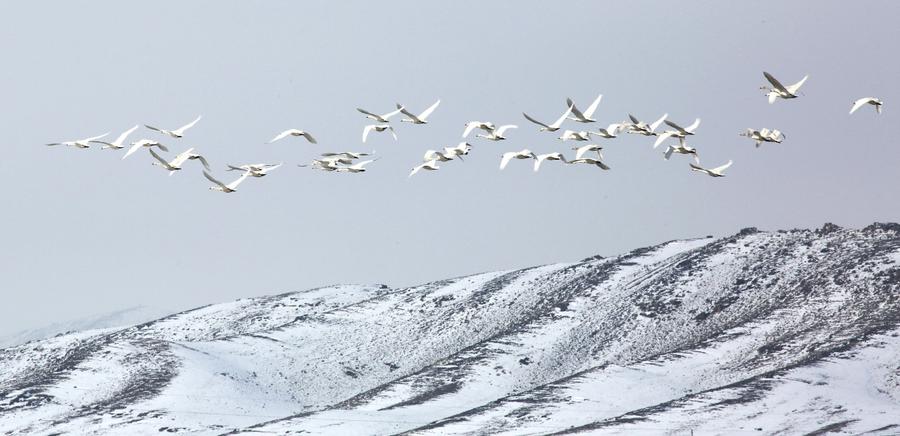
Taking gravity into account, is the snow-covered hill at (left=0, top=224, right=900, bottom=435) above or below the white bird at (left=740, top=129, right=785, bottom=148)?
below

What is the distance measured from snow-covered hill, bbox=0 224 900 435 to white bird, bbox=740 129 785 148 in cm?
1351

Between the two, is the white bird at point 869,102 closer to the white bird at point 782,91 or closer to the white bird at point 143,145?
the white bird at point 782,91

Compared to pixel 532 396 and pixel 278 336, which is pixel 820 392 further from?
pixel 278 336

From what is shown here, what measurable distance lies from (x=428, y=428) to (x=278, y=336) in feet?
135

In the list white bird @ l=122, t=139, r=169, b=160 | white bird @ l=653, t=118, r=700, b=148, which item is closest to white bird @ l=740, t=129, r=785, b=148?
white bird @ l=653, t=118, r=700, b=148

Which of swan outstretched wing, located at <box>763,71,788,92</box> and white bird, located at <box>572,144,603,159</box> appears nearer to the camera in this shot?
swan outstretched wing, located at <box>763,71,788,92</box>

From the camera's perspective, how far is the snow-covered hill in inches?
3260

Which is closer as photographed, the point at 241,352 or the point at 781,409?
the point at 781,409

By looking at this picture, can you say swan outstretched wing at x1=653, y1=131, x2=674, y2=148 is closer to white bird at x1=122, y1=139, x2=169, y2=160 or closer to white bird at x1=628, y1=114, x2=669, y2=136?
white bird at x1=628, y1=114, x2=669, y2=136

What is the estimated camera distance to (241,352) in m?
117

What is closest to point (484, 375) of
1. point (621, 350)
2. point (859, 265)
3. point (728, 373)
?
point (621, 350)

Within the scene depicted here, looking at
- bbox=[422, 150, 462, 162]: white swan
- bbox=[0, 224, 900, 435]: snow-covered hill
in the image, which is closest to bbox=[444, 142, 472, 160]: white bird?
bbox=[422, 150, 462, 162]: white swan

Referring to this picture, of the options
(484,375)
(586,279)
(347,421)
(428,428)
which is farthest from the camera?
(586,279)

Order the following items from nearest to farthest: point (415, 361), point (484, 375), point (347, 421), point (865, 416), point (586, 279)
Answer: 1. point (865, 416)
2. point (347, 421)
3. point (484, 375)
4. point (415, 361)
5. point (586, 279)
